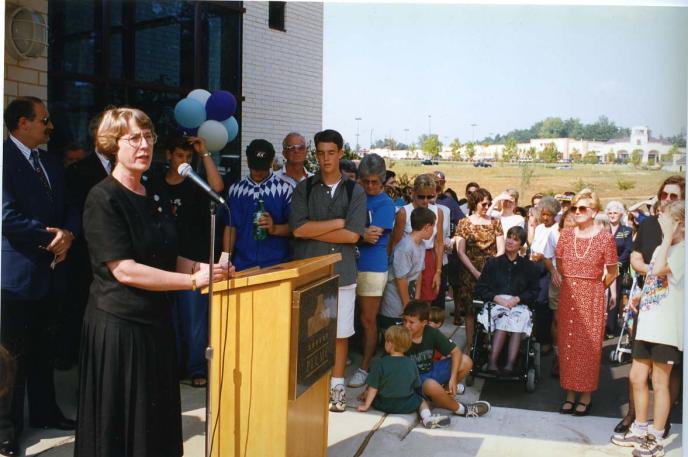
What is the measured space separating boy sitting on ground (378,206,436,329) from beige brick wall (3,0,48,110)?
297cm

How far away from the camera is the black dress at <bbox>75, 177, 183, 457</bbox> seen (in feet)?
9.96

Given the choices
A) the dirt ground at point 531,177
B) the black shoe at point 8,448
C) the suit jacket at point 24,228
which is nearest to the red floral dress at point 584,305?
the suit jacket at point 24,228

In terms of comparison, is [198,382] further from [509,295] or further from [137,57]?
[137,57]

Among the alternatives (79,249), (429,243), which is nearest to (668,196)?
(429,243)

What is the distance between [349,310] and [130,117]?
2501mm

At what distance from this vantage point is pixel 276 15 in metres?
10.9

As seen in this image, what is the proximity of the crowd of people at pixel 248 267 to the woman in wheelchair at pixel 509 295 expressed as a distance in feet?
0.04

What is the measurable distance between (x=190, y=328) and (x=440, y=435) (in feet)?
6.83

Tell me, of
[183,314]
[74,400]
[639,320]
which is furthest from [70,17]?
[639,320]

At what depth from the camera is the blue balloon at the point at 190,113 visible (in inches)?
233

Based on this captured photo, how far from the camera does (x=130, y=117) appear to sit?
3.15 meters

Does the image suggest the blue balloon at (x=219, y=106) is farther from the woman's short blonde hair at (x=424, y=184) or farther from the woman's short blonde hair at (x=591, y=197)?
the woman's short blonde hair at (x=591, y=197)

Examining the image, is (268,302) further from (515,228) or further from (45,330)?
(515,228)

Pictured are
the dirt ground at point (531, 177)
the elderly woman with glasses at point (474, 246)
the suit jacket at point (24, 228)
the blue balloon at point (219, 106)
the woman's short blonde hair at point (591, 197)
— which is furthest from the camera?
the dirt ground at point (531, 177)
